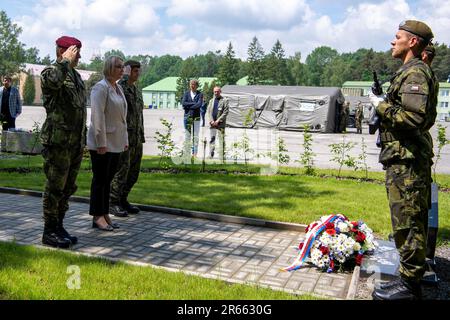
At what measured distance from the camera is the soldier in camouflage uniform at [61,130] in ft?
16.9

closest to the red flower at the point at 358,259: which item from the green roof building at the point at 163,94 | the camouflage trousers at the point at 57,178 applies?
the camouflage trousers at the point at 57,178

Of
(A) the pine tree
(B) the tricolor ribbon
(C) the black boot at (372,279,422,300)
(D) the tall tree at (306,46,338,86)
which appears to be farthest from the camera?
(D) the tall tree at (306,46,338,86)

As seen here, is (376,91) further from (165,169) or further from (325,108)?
(325,108)

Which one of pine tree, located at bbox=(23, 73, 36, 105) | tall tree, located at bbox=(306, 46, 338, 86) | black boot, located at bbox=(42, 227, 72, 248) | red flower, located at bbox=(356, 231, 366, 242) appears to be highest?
tall tree, located at bbox=(306, 46, 338, 86)

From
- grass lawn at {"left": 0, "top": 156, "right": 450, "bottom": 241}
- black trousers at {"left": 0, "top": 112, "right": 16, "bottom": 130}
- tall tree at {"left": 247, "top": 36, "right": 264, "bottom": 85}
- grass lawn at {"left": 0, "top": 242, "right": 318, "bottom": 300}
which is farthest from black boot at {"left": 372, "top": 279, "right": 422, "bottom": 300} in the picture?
tall tree at {"left": 247, "top": 36, "right": 264, "bottom": 85}

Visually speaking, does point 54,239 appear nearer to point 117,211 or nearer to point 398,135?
point 117,211

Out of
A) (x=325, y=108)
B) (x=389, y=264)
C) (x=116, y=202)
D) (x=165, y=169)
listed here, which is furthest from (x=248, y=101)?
(x=389, y=264)

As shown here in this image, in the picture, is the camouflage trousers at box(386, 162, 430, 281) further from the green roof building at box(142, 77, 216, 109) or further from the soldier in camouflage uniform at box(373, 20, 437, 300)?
the green roof building at box(142, 77, 216, 109)

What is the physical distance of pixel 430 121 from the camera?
3.91 metres

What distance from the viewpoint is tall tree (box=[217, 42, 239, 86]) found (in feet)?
327

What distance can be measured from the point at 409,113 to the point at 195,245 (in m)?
3.05

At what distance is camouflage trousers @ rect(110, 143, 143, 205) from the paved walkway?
40 cm
